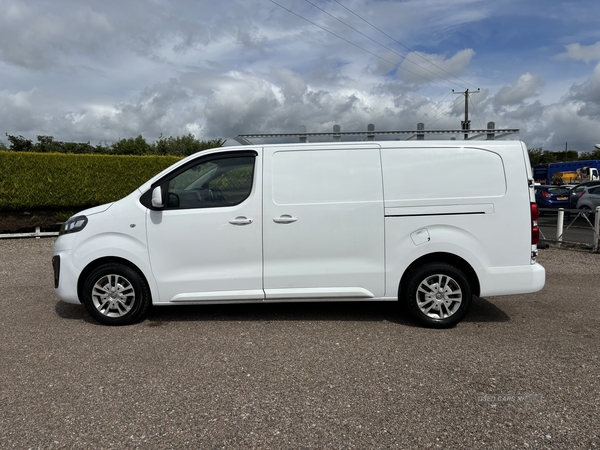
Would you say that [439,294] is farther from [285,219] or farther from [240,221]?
[240,221]

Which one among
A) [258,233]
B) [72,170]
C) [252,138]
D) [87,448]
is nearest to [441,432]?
[87,448]

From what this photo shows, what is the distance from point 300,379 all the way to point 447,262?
221 centimetres

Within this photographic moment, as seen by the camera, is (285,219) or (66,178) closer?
(285,219)

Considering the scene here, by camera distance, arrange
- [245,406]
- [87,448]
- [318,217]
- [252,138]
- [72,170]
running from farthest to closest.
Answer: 1. [72,170]
2. [252,138]
3. [318,217]
4. [245,406]
5. [87,448]

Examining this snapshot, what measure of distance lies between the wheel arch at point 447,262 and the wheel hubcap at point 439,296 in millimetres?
175

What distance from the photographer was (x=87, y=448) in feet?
8.66

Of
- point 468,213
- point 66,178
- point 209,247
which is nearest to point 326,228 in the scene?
point 209,247

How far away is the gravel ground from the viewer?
9.11ft

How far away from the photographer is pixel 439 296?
4.69m

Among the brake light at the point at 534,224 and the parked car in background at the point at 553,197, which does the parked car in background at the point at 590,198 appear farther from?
the brake light at the point at 534,224

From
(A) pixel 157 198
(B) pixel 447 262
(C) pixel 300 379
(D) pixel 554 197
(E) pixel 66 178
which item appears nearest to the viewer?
(C) pixel 300 379

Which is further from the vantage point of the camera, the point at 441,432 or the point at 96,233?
the point at 96,233

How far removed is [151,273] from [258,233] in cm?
128

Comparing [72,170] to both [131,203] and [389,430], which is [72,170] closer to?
[131,203]
